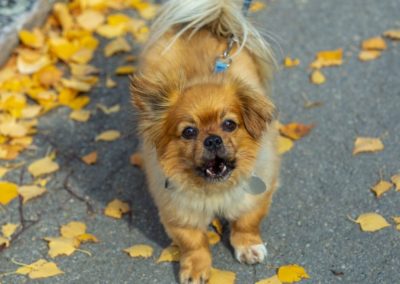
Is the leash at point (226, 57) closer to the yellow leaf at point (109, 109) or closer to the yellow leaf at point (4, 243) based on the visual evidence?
the yellow leaf at point (109, 109)

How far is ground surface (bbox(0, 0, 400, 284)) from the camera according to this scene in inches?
128

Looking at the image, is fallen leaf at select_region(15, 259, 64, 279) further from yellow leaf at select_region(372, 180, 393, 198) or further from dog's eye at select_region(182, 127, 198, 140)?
yellow leaf at select_region(372, 180, 393, 198)

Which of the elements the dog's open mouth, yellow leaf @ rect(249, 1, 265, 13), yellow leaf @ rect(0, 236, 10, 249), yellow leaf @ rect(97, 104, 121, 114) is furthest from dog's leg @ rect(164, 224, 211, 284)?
yellow leaf @ rect(249, 1, 265, 13)

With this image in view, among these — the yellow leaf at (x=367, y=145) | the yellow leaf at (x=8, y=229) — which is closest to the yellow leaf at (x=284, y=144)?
the yellow leaf at (x=367, y=145)

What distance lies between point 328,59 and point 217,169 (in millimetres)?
1894

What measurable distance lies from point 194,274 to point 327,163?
107 cm

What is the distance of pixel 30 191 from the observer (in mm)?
3781

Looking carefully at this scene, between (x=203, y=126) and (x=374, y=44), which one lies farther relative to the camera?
(x=374, y=44)

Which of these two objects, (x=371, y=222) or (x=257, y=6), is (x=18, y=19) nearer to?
(x=257, y=6)

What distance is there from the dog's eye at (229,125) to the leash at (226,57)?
34cm

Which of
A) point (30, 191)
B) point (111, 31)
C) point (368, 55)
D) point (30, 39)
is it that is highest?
point (30, 39)

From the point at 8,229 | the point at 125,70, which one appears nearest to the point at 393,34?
the point at 125,70

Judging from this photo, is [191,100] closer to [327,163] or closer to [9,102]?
[327,163]

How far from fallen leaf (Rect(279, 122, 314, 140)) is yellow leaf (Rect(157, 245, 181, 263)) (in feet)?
3.38
